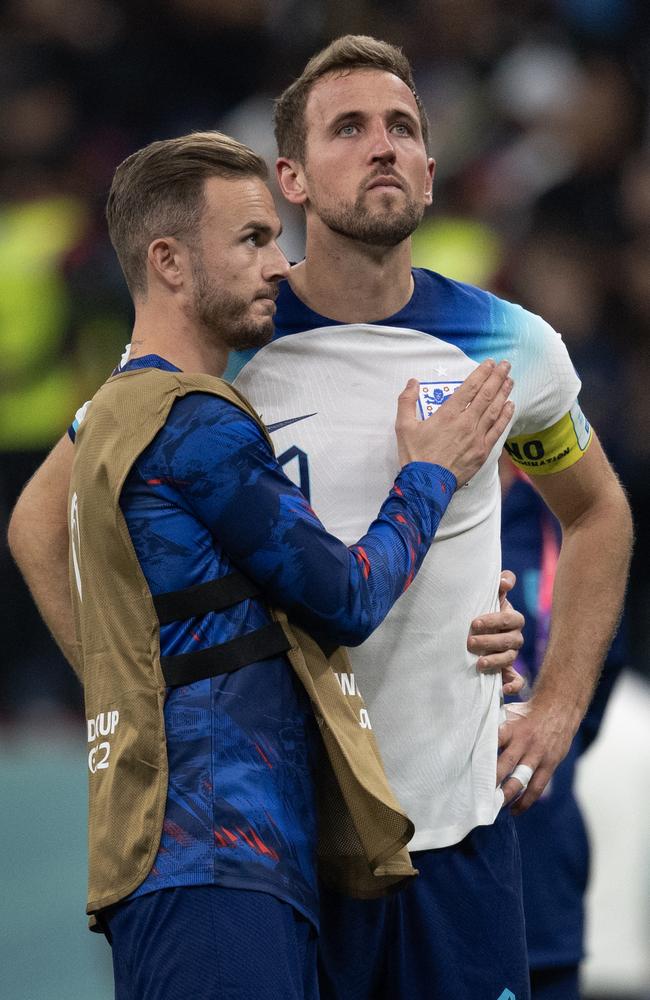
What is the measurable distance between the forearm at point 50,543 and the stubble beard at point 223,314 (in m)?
0.53

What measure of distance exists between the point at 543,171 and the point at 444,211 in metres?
0.52

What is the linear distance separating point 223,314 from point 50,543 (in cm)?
66

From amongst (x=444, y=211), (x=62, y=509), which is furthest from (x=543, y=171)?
(x=62, y=509)

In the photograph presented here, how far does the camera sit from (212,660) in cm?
226

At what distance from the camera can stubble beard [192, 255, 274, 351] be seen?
8.16ft

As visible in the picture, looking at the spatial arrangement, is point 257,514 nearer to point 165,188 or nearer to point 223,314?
point 223,314

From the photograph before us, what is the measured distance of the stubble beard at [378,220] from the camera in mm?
2787

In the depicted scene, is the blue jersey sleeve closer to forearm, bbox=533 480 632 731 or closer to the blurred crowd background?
forearm, bbox=533 480 632 731

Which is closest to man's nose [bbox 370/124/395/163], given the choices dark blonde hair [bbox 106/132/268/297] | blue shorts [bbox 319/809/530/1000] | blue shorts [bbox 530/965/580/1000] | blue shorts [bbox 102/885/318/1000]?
dark blonde hair [bbox 106/132/268/297]

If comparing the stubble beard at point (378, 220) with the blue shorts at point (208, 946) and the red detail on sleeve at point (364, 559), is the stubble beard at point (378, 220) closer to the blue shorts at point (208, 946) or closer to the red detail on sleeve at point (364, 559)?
the red detail on sleeve at point (364, 559)

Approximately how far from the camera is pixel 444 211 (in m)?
7.82

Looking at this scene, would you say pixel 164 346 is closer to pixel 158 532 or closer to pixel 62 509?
pixel 158 532

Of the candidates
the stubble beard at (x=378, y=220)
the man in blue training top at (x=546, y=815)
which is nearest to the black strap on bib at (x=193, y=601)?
the stubble beard at (x=378, y=220)

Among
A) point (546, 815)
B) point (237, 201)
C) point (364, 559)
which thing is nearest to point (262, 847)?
point (364, 559)
